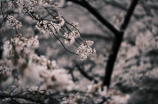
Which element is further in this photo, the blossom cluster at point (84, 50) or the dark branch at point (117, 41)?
the dark branch at point (117, 41)

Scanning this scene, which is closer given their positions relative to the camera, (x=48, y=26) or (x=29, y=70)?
(x=29, y=70)

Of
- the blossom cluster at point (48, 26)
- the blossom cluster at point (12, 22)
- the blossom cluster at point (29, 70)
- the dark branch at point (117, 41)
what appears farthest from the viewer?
the dark branch at point (117, 41)

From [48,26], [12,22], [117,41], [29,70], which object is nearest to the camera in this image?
[29,70]

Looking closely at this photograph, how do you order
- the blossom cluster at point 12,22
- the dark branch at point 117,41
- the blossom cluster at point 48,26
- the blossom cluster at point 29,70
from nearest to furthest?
1. the blossom cluster at point 29,70
2. the blossom cluster at point 48,26
3. the blossom cluster at point 12,22
4. the dark branch at point 117,41

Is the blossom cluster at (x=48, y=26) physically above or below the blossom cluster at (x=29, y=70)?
above

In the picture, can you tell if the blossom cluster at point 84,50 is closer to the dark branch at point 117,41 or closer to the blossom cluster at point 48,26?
the blossom cluster at point 48,26

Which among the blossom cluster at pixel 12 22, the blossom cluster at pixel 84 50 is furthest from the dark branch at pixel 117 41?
the blossom cluster at pixel 12 22

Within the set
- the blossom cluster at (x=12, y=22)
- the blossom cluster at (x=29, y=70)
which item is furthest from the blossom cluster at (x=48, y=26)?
the blossom cluster at (x=12, y=22)

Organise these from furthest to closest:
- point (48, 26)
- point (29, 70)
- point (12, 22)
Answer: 1. point (12, 22)
2. point (48, 26)
3. point (29, 70)

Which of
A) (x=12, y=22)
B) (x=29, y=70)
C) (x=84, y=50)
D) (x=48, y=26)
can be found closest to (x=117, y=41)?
(x=84, y=50)

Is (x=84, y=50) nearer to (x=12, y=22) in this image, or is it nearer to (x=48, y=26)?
(x=48, y=26)

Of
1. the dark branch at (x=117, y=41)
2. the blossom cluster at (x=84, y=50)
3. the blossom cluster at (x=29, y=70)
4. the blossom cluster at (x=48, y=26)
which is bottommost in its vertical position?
the blossom cluster at (x=29, y=70)

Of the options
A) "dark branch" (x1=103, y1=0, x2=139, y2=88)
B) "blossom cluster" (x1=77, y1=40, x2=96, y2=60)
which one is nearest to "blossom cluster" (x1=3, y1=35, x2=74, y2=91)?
"blossom cluster" (x1=77, y1=40, x2=96, y2=60)

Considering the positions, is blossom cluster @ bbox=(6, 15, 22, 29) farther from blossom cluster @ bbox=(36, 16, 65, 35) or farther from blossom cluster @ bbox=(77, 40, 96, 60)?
blossom cluster @ bbox=(77, 40, 96, 60)
